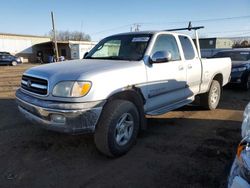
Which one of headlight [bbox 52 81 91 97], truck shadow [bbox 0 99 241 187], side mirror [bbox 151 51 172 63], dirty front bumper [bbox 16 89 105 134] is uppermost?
side mirror [bbox 151 51 172 63]

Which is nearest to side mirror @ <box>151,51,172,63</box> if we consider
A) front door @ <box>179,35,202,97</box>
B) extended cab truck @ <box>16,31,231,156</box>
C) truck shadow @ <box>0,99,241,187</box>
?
extended cab truck @ <box>16,31,231,156</box>

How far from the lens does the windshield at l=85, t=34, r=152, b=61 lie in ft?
14.3

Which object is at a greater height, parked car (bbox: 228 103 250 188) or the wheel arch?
the wheel arch

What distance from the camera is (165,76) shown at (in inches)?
176

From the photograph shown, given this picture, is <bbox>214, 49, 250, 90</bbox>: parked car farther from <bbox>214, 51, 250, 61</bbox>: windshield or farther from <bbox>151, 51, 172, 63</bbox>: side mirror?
→ <bbox>151, 51, 172, 63</bbox>: side mirror

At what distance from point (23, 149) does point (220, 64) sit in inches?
206

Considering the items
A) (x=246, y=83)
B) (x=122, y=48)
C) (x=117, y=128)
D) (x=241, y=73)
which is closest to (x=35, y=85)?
(x=117, y=128)

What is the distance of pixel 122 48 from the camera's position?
471 cm

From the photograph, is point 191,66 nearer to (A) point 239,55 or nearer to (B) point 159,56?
(B) point 159,56

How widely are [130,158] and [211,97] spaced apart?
11.7 ft

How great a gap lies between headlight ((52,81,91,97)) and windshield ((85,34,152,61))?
129 centimetres

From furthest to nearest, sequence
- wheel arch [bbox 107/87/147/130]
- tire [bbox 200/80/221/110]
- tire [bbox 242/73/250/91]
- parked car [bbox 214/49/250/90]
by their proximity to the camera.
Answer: tire [bbox 242/73/250/91], parked car [bbox 214/49/250/90], tire [bbox 200/80/221/110], wheel arch [bbox 107/87/147/130]

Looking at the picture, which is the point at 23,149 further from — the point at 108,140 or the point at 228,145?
the point at 228,145

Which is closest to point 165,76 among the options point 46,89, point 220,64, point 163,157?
point 163,157
